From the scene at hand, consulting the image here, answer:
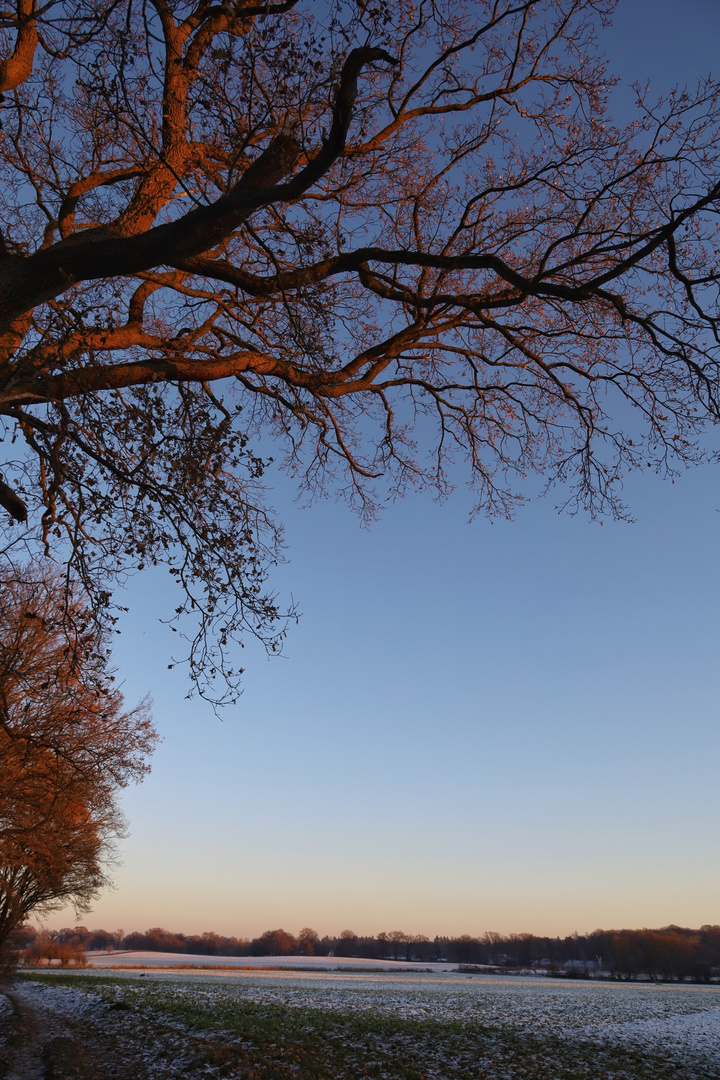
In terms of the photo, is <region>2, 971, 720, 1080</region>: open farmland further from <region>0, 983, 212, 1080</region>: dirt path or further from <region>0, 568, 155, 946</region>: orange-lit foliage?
<region>0, 568, 155, 946</region>: orange-lit foliage

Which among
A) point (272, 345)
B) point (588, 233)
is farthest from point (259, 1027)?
point (588, 233)

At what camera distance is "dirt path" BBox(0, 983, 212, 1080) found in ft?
28.6

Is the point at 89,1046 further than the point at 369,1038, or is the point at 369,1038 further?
the point at 369,1038

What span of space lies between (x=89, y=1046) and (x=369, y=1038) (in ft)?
16.0

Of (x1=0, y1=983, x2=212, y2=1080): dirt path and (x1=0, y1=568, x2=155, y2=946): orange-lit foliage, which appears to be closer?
(x1=0, y1=983, x2=212, y2=1080): dirt path

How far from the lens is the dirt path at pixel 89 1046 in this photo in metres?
8.73

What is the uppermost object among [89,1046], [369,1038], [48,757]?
[48,757]

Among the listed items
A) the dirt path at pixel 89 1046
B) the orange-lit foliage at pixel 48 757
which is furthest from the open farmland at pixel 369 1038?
the orange-lit foliage at pixel 48 757

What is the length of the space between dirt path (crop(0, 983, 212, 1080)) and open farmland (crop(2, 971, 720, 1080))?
0.05 meters

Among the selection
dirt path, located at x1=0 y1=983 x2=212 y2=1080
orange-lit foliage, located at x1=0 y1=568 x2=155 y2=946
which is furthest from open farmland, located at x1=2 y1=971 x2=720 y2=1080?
orange-lit foliage, located at x1=0 y1=568 x2=155 y2=946

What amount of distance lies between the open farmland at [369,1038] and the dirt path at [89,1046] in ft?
0.17

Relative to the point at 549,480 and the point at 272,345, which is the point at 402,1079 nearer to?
the point at 549,480

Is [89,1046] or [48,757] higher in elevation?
[48,757]

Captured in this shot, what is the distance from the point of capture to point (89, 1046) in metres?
11.1
